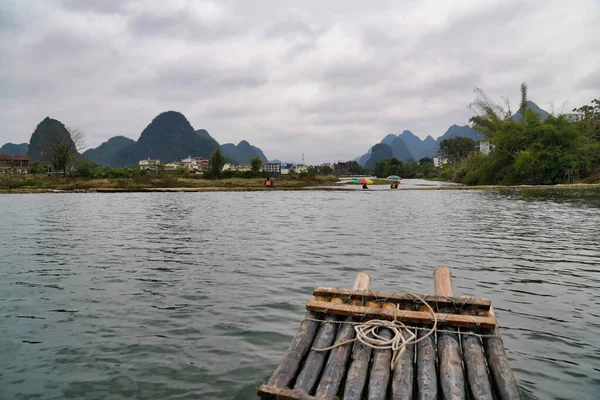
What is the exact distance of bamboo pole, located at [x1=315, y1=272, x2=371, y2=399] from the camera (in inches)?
147

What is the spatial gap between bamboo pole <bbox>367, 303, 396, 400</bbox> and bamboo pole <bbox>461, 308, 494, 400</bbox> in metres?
0.82

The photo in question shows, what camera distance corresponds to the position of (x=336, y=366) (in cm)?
415

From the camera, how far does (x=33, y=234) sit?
18844 millimetres

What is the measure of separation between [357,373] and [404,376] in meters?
0.49

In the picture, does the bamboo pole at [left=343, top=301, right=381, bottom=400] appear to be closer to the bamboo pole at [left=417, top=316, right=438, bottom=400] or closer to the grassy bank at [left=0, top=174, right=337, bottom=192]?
the bamboo pole at [left=417, top=316, right=438, bottom=400]

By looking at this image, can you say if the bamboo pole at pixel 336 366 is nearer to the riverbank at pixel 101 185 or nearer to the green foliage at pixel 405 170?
the riverbank at pixel 101 185

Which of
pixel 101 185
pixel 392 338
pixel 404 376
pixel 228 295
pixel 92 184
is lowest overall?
pixel 228 295

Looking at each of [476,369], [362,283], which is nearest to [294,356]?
[476,369]

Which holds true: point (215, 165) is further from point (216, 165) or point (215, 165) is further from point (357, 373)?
point (357, 373)

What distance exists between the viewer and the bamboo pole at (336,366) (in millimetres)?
3744

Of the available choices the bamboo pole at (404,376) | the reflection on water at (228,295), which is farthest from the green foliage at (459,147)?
the bamboo pole at (404,376)

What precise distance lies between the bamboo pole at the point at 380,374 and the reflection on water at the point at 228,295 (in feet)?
5.72

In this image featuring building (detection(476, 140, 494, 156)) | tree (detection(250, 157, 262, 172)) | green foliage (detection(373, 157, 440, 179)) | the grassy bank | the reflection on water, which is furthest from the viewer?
green foliage (detection(373, 157, 440, 179))

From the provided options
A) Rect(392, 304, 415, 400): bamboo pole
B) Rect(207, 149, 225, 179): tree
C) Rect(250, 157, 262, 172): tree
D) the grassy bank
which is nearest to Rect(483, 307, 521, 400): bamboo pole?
Rect(392, 304, 415, 400): bamboo pole
